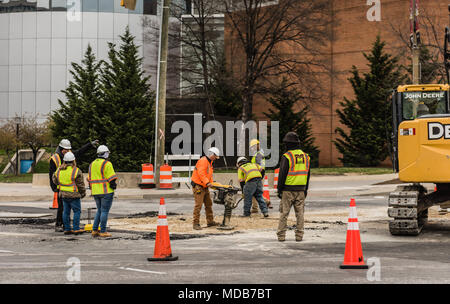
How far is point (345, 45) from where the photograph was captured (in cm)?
4631

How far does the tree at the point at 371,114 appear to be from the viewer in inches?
1586

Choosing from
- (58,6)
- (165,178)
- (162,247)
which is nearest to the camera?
(162,247)

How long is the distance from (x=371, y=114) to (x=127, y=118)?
588 inches

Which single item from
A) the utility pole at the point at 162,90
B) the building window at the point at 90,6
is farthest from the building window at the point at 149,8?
the utility pole at the point at 162,90

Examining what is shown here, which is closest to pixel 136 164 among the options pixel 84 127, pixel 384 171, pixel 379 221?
pixel 84 127

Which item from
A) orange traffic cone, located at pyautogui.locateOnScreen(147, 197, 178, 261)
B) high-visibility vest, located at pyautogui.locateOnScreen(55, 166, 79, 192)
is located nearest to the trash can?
high-visibility vest, located at pyautogui.locateOnScreen(55, 166, 79, 192)

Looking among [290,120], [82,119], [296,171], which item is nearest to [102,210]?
[296,171]

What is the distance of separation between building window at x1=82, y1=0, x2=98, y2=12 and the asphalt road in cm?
4481

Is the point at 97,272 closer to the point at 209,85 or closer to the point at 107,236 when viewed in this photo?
the point at 107,236

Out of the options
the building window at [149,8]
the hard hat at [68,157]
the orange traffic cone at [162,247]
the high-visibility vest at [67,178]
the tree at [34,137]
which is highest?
the building window at [149,8]

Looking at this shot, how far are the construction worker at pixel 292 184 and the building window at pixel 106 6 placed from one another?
48145 millimetres

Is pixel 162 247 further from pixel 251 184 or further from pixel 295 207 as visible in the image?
pixel 251 184

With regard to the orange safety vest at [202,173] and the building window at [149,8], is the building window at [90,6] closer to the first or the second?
the building window at [149,8]
